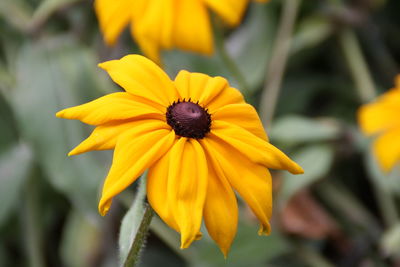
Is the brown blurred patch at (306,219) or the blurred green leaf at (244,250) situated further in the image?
the brown blurred patch at (306,219)

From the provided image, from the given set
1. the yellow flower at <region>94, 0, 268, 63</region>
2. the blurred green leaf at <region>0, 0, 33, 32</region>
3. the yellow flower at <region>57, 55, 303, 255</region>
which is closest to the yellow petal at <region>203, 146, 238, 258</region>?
the yellow flower at <region>57, 55, 303, 255</region>

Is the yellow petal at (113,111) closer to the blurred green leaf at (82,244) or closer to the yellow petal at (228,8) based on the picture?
the yellow petal at (228,8)

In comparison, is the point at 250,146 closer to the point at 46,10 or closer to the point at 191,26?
the point at 191,26

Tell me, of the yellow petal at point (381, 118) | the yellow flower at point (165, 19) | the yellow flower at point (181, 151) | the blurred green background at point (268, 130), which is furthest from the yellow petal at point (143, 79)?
the yellow petal at point (381, 118)

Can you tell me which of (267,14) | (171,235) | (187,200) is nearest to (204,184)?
(187,200)

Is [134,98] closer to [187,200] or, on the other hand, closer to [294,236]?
[187,200]

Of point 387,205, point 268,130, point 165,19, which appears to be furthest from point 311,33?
point 165,19
